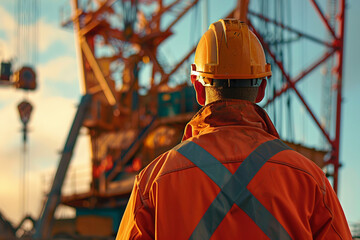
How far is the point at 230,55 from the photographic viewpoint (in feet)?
7.34

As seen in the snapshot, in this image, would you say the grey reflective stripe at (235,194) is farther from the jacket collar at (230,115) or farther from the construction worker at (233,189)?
the jacket collar at (230,115)

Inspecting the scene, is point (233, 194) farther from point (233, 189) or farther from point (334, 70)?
point (334, 70)

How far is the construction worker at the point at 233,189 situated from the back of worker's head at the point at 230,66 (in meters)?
0.10

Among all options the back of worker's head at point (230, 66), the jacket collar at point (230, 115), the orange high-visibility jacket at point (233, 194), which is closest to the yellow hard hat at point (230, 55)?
the back of worker's head at point (230, 66)

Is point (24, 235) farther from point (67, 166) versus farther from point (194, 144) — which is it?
point (194, 144)

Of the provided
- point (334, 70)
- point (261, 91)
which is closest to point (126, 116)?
point (334, 70)

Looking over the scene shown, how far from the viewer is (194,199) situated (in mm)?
1900

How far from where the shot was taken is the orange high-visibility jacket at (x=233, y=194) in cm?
188

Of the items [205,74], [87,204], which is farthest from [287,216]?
[87,204]

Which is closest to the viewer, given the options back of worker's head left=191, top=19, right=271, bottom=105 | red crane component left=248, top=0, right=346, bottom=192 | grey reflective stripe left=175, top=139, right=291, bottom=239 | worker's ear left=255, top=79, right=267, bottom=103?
grey reflective stripe left=175, top=139, right=291, bottom=239

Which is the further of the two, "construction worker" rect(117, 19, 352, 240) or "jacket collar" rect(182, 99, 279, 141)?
"jacket collar" rect(182, 99, 279, 141)

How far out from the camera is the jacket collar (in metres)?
2.08

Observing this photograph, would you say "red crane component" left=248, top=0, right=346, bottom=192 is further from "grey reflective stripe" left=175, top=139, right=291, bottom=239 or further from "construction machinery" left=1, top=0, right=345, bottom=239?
"grey reflective stripe" left=175, top=139, right=291, bottom=239

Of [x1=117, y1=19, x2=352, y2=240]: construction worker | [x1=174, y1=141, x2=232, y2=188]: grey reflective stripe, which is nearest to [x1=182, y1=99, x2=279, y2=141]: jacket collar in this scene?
[x1=117, y1=19, x2=352, y2=240]: construction worker
